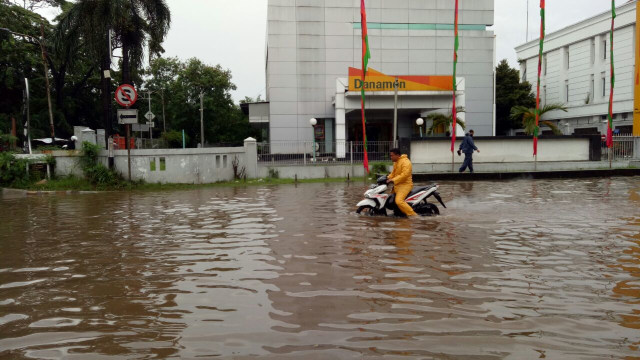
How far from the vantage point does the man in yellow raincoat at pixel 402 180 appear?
32.9ft

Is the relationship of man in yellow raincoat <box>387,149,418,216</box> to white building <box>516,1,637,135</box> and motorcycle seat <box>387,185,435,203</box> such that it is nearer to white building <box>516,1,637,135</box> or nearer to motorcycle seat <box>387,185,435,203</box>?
motorcycle seat <box>387,185,435,203</box>

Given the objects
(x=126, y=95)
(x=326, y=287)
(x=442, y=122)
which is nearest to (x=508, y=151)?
(x=442, y=122)

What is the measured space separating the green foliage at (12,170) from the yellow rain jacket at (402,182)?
1647 centimetres

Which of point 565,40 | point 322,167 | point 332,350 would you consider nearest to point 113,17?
point 322,167

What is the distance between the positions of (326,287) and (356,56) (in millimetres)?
35039

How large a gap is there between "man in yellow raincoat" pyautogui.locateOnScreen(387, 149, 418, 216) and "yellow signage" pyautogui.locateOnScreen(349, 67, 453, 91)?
2232 cm

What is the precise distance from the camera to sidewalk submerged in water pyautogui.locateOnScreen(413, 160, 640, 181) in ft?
66.0

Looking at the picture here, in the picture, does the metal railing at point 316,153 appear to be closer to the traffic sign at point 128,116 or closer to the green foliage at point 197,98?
the traffic sign at point 128,116

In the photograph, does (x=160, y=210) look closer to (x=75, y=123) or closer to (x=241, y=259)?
(x=241, y=259)

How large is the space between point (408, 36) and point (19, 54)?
95.5 ft

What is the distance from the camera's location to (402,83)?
1277 inches

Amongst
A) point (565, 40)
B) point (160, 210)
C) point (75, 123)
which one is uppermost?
point (565, 40)

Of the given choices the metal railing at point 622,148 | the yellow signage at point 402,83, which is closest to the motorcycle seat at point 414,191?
the metal railing at point 622,148

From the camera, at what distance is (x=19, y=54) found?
37.2 m
